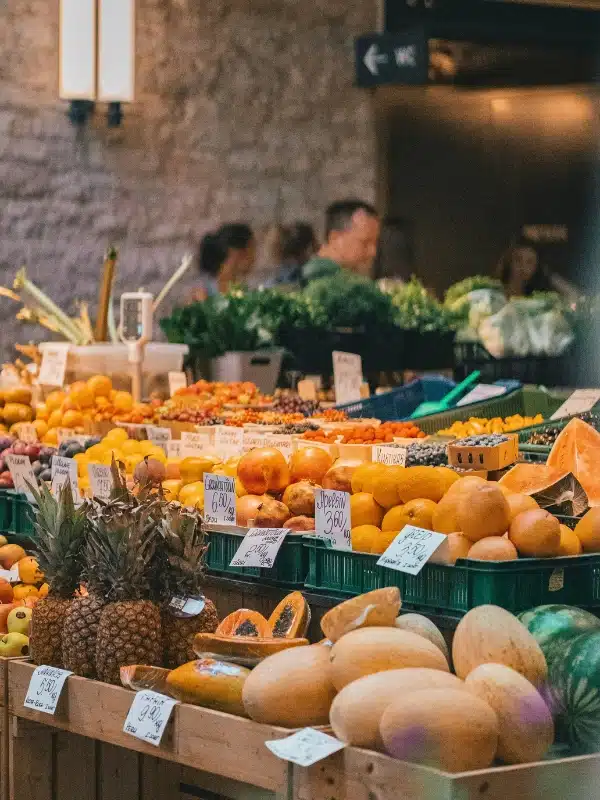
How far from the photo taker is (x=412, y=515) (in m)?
3.45

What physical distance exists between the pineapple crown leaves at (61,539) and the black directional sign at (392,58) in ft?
21.2

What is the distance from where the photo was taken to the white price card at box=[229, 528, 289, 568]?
11.7ft

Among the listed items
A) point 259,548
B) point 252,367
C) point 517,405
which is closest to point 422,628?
point 259,548

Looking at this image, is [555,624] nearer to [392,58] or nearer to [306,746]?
[306,746]

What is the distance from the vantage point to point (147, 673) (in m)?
3.17

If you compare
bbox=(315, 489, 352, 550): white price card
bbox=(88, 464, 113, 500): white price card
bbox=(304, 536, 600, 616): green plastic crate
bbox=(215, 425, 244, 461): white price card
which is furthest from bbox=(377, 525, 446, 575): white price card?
bbox=(215, 425, 244, 461): white price card

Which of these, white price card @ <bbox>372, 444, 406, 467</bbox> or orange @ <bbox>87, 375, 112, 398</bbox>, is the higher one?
orange @ <bbox>87, 375, 112, 398</bbox>

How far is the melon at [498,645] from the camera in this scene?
2850 millimetres

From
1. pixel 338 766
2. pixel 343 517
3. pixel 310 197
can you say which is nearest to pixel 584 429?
pixel 343 517

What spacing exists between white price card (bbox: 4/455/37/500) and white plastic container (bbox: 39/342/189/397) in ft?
4.59

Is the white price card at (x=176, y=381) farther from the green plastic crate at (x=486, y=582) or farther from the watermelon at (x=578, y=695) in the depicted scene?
the watermelon at (x=578, y=695)

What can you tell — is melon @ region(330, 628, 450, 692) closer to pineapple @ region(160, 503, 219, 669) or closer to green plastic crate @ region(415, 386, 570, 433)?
pineapple @ region(160, 503, 219, 669)

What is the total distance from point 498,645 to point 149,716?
764 mm

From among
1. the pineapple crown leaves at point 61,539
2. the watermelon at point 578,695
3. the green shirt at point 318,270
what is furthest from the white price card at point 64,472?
the green shirt at point 318,270
